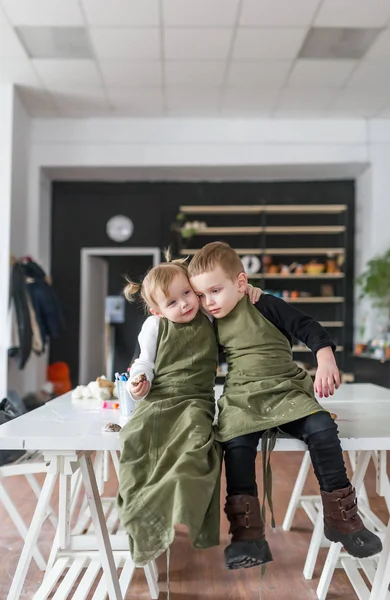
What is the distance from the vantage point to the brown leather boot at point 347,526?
1.51 metres

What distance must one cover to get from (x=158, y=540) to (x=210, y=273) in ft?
2.55

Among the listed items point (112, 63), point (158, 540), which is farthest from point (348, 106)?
point (158, 540)

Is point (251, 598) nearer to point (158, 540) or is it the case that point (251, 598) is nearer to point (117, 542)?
point (117, 542)

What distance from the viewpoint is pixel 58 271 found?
23.5 feet

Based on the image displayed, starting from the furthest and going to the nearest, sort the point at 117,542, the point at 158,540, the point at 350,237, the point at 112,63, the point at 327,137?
the point at 350,237, the point at 327,137, the point at 112,63, the point at 117,542, the point at 158,540

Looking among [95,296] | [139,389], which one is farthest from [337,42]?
[95,296]

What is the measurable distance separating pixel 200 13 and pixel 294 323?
315 cm

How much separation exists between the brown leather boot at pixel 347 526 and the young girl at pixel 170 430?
0.33 meters

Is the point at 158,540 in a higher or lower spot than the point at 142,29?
lower

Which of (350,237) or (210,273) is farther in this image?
(350,237)

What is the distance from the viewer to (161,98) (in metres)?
5.74

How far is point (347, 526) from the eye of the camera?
153 cm

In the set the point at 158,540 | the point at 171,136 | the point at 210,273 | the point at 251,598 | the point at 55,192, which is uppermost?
the point at 171,136

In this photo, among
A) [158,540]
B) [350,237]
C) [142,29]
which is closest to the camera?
[158,540]
